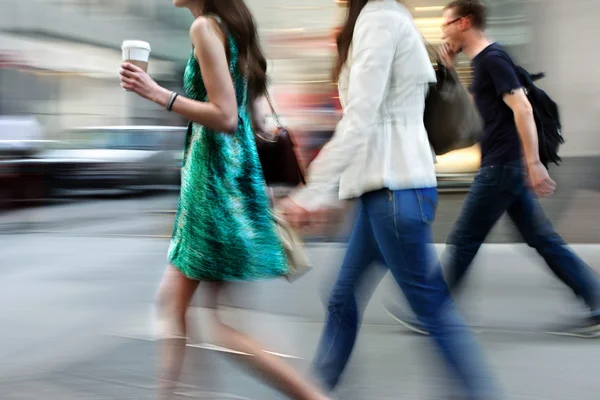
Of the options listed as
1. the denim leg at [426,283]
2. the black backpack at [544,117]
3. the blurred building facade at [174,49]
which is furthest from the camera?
the blurred building facade at [174,49]

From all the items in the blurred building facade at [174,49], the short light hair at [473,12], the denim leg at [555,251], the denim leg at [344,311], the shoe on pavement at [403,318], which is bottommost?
the blurred building facade at [174,49]

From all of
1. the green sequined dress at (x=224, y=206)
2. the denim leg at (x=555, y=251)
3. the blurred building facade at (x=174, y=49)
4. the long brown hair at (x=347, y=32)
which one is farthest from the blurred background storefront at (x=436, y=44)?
the denim leg at (x=555, y=251)

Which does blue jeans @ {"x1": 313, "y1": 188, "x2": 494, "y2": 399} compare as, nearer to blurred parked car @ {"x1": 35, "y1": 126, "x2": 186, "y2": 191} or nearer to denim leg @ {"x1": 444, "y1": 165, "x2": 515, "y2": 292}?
denim leg @ {"x1": 444, "y1": 165, "x2": 515, "y2": 292}

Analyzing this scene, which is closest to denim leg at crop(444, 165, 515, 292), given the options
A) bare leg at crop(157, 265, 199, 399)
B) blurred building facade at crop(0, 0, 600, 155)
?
blurred building facade at crop(0, 0, 600, 155)

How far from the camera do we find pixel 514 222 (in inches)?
182

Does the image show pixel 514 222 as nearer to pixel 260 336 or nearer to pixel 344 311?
pixel 260 336

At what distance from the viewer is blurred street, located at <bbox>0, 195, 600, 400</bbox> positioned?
3.84 m

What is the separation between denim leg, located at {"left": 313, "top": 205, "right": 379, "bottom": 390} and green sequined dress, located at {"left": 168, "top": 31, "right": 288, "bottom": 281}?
349mm

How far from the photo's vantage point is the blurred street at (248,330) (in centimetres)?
384

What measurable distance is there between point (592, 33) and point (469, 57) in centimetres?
747

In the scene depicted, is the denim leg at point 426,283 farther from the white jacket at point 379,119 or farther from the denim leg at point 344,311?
the denim leg at point 344,311

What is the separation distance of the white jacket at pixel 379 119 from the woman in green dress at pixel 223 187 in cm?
21

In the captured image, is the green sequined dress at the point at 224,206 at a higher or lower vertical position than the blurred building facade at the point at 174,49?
higher

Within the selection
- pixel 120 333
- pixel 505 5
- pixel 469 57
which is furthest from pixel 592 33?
pixel 120 333
